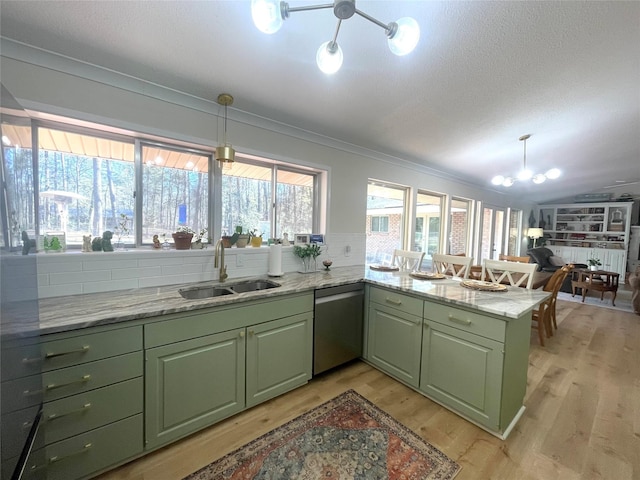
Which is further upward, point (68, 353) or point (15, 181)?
point (15, 181)

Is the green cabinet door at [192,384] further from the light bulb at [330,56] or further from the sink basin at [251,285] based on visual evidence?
the light bulb at [330,56]

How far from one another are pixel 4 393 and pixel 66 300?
89cm

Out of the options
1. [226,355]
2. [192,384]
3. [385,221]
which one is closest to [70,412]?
[192,384]

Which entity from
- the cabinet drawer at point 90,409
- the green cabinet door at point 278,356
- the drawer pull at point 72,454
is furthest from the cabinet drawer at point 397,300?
the drawer pull at point 72,454

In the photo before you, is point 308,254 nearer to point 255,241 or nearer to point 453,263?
point 255,241

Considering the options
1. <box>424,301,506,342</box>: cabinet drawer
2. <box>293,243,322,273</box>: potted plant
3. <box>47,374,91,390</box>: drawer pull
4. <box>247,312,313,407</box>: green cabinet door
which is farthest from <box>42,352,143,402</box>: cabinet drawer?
<box>424,301,506,342</box>: cabinet drawer

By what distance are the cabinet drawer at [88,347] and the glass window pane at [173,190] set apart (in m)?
0.94

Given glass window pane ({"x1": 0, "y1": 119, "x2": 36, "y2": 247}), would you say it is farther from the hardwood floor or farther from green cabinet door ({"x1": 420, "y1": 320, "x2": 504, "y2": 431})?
green cabinet door ({"x1": 420, "y1": 320, "x2": 504, "y2": 431})

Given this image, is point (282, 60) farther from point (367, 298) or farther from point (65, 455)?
point (65, 455)

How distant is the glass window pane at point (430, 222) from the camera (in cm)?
482

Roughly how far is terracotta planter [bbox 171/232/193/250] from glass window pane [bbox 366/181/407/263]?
2.45m

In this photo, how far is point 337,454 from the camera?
155 cm

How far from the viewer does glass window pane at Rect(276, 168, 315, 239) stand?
2.79m

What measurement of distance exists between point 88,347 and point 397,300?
2.04 m
